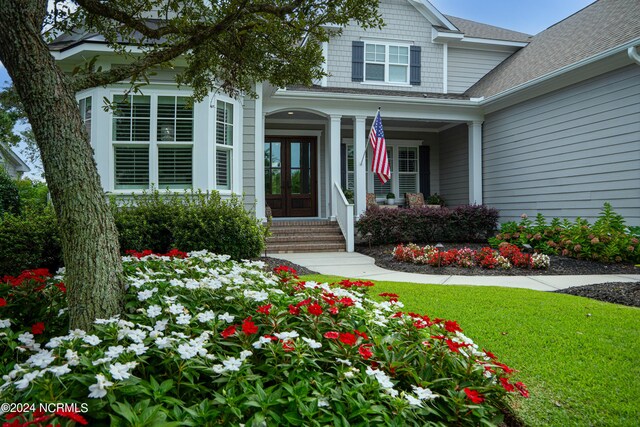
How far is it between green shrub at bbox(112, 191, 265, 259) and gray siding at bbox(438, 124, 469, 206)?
27.5ft

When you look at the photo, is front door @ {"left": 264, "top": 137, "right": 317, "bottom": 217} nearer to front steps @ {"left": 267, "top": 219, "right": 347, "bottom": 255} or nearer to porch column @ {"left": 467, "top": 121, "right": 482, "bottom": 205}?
front steps @ {"left": 267, "top": 219, "right": 347, "bottom": 255}

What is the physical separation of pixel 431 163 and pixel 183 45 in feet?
41.1

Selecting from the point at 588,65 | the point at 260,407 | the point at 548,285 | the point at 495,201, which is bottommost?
the point at 548,285

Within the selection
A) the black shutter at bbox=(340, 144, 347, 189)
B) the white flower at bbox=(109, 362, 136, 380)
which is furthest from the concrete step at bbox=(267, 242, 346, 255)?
the white flower at bbox=(109, 362, 136, 380)

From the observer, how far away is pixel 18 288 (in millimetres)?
2621

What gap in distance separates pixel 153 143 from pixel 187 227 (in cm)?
192

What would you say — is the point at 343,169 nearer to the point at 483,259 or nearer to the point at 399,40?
the point at 399,40

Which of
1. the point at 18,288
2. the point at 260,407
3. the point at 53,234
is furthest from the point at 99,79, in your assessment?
the point at 53,234

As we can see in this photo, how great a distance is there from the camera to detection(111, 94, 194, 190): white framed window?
7.41 metres

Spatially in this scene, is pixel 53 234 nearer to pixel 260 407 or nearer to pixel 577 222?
pixel 260 407

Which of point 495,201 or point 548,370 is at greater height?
point 495,201

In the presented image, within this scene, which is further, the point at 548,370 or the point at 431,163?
the point at 431,163

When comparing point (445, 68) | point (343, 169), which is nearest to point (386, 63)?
point (445, 68)

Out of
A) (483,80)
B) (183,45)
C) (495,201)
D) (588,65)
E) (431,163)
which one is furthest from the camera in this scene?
(431,163)
